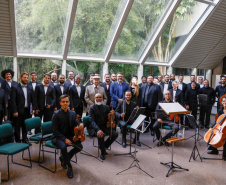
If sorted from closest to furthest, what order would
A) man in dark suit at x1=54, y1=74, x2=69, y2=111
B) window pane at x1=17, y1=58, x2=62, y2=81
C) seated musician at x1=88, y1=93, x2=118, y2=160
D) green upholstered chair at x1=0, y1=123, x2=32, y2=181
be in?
1. green upholstered chair at x1=0, y1=123, x2=32, y2=181
2. seated musician at x1=88, y1=93, x2=118, y2=160
3. man in dark suit at x1=54, y1=74, x2=69, y2=111
4. window pane at x1=17, y1=58, x2=62, y2=81

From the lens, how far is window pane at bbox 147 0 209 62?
6.99 m

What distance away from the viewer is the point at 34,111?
15.3 ft

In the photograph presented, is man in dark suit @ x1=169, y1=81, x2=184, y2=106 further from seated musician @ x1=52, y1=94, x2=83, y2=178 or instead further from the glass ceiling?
seated musician @ x1=52, y1=94, x2=83, y2=178

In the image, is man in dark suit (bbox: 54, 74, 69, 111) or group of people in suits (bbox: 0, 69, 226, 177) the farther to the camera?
man in dark suit (bbox: 54, 74, 69, 111)

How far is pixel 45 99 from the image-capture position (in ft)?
15.8

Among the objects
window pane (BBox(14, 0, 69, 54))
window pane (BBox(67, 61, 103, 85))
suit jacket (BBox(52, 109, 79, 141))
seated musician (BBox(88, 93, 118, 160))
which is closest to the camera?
suit jacket (BBox(52, 109, 79, 141))

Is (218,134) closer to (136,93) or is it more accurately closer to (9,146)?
(136,93)

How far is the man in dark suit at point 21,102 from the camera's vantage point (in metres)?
4.16

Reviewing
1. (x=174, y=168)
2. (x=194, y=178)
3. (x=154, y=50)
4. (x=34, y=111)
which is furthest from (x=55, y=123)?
(x=154, y=50)

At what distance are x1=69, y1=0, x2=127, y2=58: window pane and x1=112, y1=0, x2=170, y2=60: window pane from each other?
50 cm

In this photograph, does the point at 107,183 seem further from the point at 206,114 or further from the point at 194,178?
the point at 206,114

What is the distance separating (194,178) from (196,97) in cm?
377

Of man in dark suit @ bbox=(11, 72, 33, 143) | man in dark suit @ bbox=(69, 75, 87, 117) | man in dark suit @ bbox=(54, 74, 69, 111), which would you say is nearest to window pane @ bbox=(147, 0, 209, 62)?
man in dark suit @ bbox=(69, 75, 87, 117)

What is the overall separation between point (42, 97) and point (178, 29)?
5.77 metres
